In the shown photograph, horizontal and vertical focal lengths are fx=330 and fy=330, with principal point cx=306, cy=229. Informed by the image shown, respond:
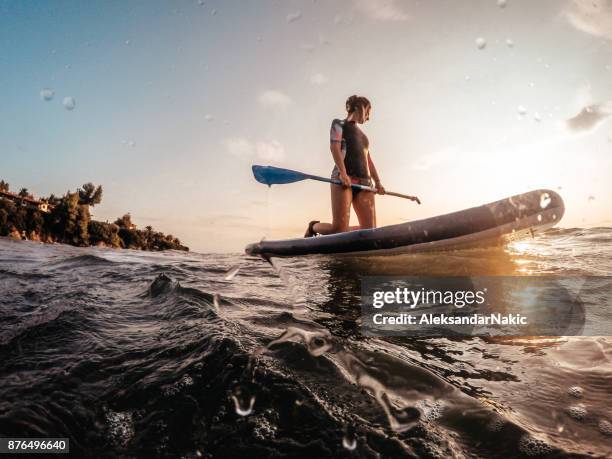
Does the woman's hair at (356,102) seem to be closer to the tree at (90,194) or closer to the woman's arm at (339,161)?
the woman's arm at (339,161)

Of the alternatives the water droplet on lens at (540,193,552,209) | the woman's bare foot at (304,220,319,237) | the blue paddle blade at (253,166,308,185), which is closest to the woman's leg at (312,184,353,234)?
the woman's bare foot at (304,220,319,237)

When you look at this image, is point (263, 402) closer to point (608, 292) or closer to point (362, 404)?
point (362, 404)

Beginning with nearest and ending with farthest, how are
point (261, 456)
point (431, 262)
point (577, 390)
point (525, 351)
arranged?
point (261, 456) → point (577, 390) → point (525, 351) → point (431, 262)

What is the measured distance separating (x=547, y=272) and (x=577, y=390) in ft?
8.72

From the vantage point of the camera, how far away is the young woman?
18.5 ft

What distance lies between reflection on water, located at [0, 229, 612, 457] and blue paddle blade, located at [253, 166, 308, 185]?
4.45 m

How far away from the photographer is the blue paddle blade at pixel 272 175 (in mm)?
7034

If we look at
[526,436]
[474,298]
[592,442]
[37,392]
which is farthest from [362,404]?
[474,298]

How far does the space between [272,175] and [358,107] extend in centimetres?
232

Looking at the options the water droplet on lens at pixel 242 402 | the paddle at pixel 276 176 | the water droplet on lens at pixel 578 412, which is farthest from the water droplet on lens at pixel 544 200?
the water droplet on lens at pixel 242 402

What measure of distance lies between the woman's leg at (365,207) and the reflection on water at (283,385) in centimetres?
323

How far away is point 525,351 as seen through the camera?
6.96ft

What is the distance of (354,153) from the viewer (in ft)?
19.1

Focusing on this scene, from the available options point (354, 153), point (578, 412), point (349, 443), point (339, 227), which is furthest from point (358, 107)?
point (349, 443)
